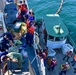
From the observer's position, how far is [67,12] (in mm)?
38094

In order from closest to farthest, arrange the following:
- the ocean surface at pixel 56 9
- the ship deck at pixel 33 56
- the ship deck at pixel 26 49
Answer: the ship deck at pixel 26 49 < the ship deck at pixel 33 56 < the ocean surface at pixel 56 9

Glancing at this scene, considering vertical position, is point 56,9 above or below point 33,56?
below

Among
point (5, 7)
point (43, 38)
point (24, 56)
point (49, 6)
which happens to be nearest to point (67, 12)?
point (49, 6)

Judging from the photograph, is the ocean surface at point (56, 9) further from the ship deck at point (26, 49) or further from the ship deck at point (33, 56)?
the ship deck at point (26, 49)

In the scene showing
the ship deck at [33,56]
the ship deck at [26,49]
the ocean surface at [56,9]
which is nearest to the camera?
the ship deck at [26,49]

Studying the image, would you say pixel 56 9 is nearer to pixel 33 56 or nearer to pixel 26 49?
pixel 26 49

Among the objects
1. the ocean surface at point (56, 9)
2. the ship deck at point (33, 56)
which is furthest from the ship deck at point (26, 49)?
the ocean surface at point (56, 9)

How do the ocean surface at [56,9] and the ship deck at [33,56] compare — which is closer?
the ship deck at [33,56]

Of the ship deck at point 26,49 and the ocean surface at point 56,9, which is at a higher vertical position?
the ship deck at point 26,49

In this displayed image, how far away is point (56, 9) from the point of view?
1510 inches

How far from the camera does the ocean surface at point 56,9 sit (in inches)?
1429

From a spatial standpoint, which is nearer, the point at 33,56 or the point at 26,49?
the point at 33,56

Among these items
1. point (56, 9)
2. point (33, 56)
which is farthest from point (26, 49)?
point (56, 9)

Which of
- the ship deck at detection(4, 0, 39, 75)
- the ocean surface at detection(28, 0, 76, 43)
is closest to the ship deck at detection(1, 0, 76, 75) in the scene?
the ship deck at detection(4, 0, 39, 75)
